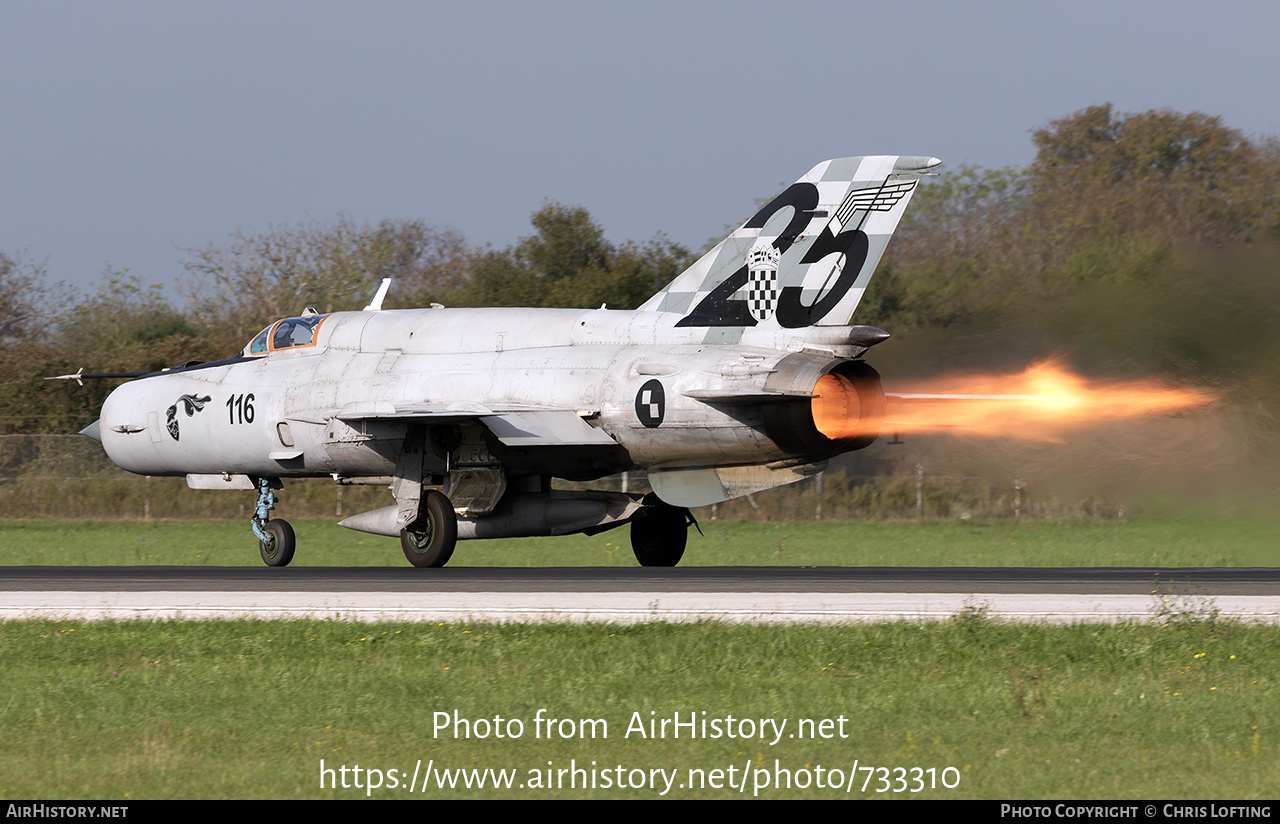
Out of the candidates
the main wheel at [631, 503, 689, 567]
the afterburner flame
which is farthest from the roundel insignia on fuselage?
the main wheel at [631, 503, 689, 567]

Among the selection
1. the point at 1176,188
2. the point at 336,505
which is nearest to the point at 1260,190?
the point at 1176,188

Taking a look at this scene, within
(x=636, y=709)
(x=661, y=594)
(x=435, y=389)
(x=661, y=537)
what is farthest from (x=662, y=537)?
(x=636, y=709)

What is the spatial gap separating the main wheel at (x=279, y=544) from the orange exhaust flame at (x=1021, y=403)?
867cm

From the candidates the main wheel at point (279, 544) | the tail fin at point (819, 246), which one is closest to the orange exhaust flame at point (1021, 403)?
the tail fin at point (819, 246)

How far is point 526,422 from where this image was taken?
1783cm

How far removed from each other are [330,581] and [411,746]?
358 inches

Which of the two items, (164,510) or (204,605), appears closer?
(204,605)

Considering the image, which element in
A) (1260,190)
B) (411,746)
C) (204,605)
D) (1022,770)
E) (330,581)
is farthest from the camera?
(1260,190)

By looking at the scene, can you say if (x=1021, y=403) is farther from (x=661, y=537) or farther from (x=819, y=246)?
(x=661, y=537)

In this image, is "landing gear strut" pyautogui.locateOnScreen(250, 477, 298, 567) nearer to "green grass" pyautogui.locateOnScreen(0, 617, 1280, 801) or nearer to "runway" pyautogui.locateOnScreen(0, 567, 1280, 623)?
"runway" pyautogui.locateOnScreen(0, 567, 1280, 623)

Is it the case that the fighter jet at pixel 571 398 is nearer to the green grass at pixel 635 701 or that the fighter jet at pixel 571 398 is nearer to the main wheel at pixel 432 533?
the main wheel at pixel 432 533

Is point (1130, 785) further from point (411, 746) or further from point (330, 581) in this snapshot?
point (330, 581)

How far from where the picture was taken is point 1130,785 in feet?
22.6

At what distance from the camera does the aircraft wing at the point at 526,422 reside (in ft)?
58.1
